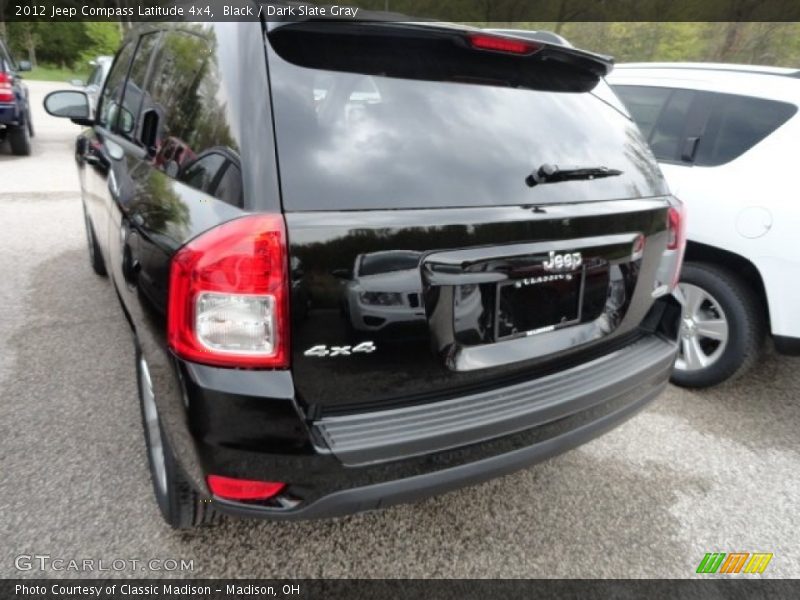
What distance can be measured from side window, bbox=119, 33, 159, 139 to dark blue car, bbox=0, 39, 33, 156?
7966 mm

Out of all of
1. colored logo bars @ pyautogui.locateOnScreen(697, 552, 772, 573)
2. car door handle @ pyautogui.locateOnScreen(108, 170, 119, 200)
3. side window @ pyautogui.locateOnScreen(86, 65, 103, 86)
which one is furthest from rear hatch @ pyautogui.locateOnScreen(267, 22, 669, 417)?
side window @ pyautogui.locateOnScreen(86, 65, 103, 86)

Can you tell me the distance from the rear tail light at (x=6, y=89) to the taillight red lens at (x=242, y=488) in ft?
32.7

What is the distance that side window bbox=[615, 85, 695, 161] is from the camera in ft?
11.6

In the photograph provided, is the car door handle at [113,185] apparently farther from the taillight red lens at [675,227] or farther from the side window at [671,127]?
the side window at [671,127]

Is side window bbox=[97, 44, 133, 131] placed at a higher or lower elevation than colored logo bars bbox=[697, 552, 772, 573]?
higher

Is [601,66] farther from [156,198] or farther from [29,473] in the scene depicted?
[29,473]

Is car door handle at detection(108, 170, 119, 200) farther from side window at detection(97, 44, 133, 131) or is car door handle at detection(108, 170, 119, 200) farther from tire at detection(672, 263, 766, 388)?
tire at detection(672, 263, 766, 388)

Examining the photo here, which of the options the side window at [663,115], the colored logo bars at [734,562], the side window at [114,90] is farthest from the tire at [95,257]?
the colored logo bars at [734,562]

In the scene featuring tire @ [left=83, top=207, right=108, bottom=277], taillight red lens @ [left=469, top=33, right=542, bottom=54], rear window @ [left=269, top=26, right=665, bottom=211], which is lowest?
tire @ [left=83, top=207, right=108, bottom=277]

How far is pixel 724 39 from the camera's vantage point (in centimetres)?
2578

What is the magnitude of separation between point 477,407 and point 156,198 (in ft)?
3.99

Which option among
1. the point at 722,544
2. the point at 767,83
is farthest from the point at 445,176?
the point at 767,83

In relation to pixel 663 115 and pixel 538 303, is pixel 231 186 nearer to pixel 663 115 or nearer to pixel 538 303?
pixel 538 303

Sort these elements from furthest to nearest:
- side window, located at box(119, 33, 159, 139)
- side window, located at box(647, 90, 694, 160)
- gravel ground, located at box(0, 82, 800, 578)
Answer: side window, located at box(647, 90, 694, 160), side window, located at box(119, 33, 159, 139), gravel ground, located at box(0, 82, 800, 578)
